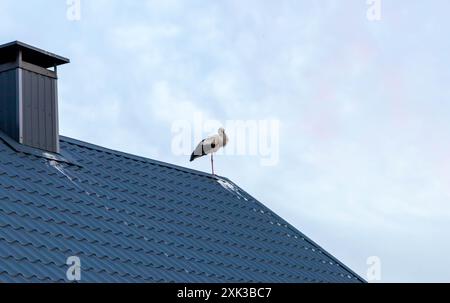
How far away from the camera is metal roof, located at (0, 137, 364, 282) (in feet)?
47.5

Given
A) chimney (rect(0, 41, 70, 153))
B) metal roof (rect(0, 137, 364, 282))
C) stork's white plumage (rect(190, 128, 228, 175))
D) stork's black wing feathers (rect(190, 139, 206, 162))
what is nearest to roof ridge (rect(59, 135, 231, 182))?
metal roof (rect(0, 137, 364, 282))

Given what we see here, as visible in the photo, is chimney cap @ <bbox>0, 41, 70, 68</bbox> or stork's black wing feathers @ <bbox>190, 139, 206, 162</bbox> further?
stork's black wing feathers @ <bbox>190, 139, 206, 162</bbox>

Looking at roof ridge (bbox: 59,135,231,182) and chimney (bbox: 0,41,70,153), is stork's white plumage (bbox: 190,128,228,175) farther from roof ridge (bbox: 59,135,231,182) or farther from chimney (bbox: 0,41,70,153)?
chimney (bbox: 0,41,70,153)

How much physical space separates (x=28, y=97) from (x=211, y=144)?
6.09 meters

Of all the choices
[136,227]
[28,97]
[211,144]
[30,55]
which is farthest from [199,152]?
[136,227]

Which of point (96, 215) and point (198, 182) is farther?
point (198, 182)

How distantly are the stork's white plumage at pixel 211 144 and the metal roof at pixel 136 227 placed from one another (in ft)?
4.67

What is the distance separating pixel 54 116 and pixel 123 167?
164 cm

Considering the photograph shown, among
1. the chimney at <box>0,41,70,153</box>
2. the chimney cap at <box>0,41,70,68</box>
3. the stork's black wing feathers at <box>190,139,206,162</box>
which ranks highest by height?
the chimney cap at <box>0,41,70,68</box>

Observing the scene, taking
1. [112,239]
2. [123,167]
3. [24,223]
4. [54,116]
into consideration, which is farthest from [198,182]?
[24,223]

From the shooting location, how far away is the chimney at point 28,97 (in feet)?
58.5

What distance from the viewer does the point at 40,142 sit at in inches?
706
